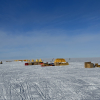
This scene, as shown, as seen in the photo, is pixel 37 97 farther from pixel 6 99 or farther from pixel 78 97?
pixel 78 97

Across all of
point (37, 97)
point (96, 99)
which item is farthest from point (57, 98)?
point (96, 99)

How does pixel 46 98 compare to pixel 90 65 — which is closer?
pixel 46 98

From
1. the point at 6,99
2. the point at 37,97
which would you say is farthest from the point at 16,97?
the point at 37,97

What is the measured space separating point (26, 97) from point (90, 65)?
514 inches

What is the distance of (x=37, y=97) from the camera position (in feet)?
15.6

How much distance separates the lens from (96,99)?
452cm

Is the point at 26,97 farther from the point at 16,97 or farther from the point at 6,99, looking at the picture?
the point at 6,99

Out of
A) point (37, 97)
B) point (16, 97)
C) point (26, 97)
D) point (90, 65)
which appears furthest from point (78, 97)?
point (90, 65)

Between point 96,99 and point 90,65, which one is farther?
point 90,65

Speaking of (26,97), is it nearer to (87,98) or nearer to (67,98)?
(67,98)

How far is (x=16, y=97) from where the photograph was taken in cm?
481

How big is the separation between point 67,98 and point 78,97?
50 cm

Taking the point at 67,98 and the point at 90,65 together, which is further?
the point at 90,65

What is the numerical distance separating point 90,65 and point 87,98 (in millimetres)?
11984
